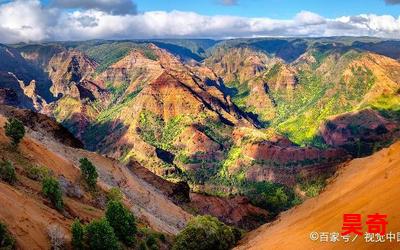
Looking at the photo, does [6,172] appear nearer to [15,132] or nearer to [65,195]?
[65,195]

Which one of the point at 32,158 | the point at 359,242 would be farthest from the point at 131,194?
the point at 359,242

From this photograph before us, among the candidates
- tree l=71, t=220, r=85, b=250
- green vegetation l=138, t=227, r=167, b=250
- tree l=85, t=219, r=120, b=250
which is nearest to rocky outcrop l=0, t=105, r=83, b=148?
green vegetation l=138, t=227, r=167, b=250

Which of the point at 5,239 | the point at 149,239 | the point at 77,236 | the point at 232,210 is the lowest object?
the point at 232,210

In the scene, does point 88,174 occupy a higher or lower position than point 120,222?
lower

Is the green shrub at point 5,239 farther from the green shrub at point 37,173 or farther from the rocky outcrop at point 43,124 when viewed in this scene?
the rocky outcrop at point 43,124

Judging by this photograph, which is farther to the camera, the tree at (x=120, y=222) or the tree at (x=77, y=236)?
the tree at (x=120, y=222)

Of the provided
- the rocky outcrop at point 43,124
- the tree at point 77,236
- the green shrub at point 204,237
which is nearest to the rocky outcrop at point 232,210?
the rocky outcrop at point 43,124

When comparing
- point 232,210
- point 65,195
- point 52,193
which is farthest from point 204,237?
point 232,210
